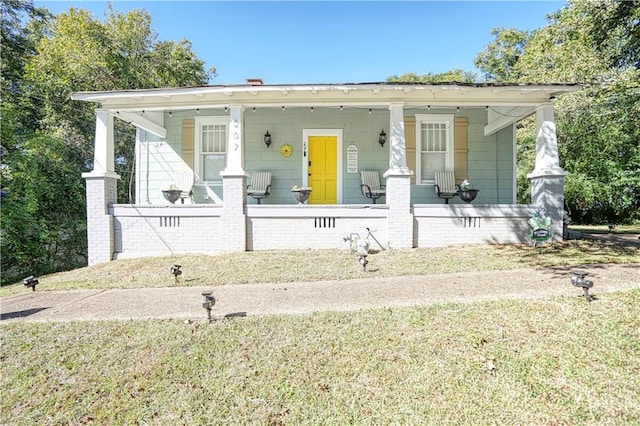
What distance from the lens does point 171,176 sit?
29.9ft

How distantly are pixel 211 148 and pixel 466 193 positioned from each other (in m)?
7.15

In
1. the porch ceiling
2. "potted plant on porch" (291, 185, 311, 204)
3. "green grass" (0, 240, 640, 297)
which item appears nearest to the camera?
"green grass" (0, 240, 640, 297)

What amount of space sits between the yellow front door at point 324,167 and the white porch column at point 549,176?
189 inches

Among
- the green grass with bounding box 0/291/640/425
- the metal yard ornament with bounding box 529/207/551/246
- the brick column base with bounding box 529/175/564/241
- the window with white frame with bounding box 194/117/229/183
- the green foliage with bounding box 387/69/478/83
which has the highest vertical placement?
the green foliage with bounding box 387/69/478/83

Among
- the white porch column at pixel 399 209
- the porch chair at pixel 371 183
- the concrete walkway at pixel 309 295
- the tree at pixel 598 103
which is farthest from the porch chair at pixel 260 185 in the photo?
the tree at pixel 598 103

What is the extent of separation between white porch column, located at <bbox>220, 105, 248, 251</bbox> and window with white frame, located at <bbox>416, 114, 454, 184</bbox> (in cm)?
488

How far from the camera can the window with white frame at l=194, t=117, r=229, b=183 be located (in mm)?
9039

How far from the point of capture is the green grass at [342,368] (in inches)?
85.5

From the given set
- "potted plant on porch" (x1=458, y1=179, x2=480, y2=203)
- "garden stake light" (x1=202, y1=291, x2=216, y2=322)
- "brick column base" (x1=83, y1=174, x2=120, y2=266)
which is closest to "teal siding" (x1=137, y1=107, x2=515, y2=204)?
"potted plant on porch" (x1=458, y1=179, x2=480, y2=203)

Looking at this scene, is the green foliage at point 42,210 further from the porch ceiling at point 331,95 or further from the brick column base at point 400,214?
the brick column base at point 400,214

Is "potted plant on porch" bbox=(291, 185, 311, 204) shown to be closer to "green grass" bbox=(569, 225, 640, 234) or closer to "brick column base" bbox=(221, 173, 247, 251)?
"brick column base" bbox=(221, 173, 247, 251)

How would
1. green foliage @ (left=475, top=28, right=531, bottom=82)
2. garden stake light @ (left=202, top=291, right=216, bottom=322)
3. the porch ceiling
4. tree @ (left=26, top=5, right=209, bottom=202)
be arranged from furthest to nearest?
green foliage @ (left=475, top=28, right=531, bottom=82)
tree @ (left=26, top=5, right=209, bottom=202)
the porch ceiling
garden stake light @ (left=202, top=291, right=216, bottom=322)

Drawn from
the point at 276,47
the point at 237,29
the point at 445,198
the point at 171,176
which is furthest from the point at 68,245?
the point at 445,198

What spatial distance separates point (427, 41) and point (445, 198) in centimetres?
679
